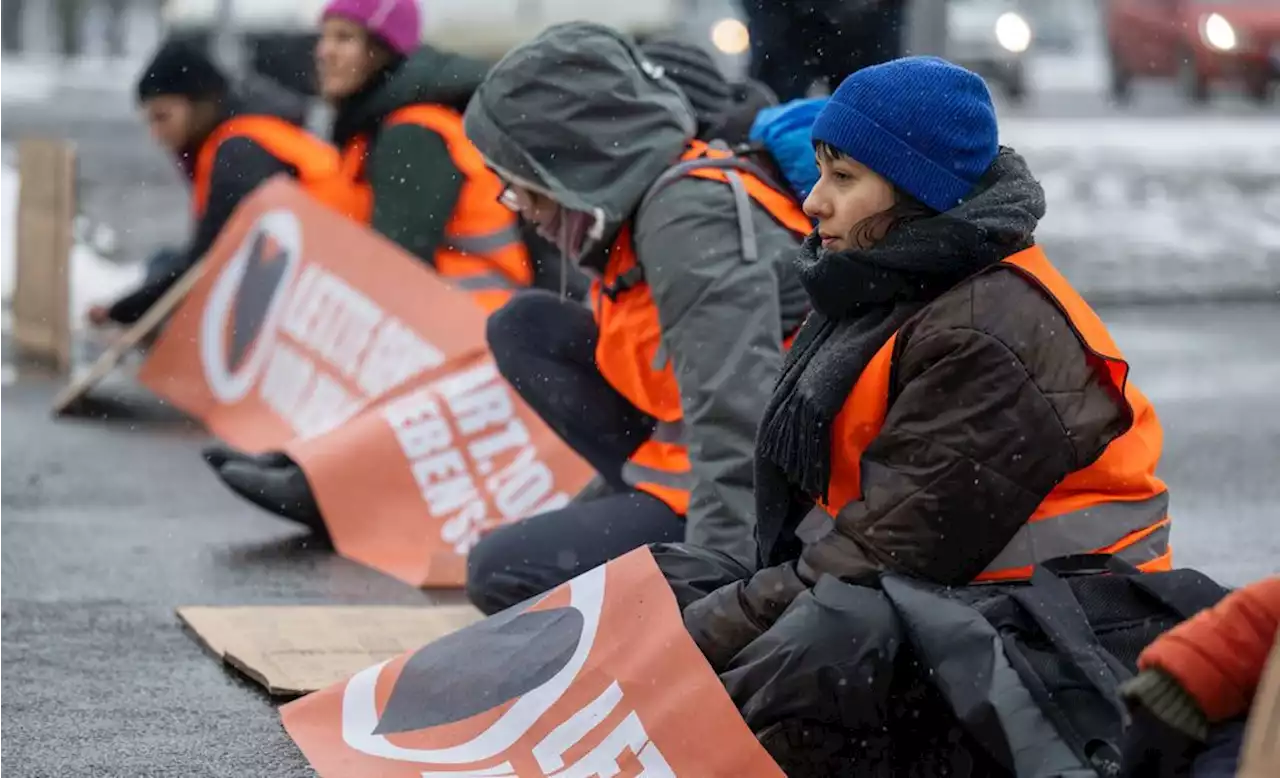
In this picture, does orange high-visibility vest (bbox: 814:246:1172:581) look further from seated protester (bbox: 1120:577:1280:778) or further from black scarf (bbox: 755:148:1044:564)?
seated protester (bbox: 1120:577:1280:778)

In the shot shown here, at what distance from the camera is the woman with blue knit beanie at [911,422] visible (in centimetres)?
350

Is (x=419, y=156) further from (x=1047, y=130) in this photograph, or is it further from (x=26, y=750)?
(x=1047, y=130)

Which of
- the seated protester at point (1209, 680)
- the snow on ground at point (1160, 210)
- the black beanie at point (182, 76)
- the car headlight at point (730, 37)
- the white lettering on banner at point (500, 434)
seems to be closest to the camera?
the seated protester at point (1209, 680)

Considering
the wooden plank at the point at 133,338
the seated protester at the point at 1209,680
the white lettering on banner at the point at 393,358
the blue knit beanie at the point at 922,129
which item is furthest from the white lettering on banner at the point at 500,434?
the seated protester at the point at 1209,680

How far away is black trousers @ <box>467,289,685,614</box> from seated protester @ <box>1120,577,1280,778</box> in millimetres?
2158

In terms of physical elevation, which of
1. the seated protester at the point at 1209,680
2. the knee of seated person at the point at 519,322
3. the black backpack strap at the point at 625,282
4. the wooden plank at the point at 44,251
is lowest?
the wooden plank at the point at 44,251

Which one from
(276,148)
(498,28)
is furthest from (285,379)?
(498,28)

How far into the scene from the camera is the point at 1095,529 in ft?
12.0

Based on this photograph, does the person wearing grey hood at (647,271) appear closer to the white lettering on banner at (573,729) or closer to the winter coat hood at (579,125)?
the winter coat hood at (579,125)

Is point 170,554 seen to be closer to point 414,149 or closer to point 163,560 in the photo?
point 163,560

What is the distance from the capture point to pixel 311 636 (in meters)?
5.10

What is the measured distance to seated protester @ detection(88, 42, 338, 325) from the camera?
8.45m

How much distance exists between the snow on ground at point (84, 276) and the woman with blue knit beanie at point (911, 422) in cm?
737

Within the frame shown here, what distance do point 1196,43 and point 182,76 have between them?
1375 cm
